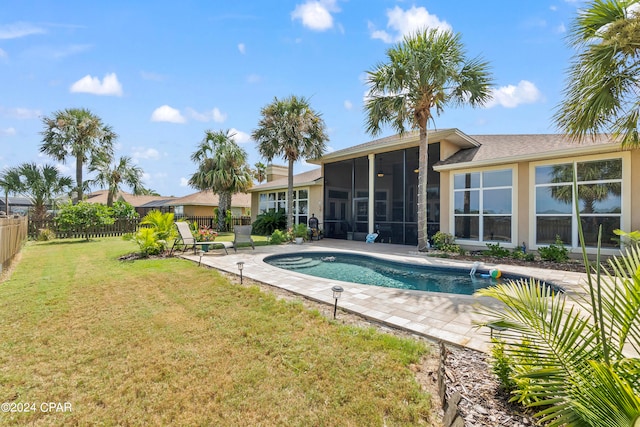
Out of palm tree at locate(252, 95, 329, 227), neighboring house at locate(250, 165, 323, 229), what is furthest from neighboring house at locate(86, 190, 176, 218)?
palm tree at locate(252, 95, 329, 227)

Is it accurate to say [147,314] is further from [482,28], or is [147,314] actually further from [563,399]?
[482,28]

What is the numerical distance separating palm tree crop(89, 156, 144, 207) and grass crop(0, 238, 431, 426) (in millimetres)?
20333

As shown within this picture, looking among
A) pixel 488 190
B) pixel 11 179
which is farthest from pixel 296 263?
pixel 11 179

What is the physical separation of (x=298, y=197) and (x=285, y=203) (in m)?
1.23

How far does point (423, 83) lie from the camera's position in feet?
32.9

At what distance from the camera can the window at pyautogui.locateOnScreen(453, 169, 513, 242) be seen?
10609 millimetres

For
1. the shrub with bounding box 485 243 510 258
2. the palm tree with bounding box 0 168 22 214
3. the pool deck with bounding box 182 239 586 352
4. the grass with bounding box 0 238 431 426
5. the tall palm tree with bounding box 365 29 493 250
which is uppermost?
the tall palm tree with bounding box 365 29 493 250

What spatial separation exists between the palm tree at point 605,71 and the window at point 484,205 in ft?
11.9

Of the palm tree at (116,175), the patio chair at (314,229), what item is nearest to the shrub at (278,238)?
the patio chair at (314,229)

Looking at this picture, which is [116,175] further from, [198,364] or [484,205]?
[484,205]

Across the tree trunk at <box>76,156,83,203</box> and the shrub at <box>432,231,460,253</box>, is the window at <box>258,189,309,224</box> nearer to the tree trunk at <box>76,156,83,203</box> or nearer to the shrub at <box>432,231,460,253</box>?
the shrub at <box>432,231,460,253</box>

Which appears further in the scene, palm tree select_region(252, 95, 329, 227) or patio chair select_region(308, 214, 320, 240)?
patio chair select_region(308, 214, 320, 240)

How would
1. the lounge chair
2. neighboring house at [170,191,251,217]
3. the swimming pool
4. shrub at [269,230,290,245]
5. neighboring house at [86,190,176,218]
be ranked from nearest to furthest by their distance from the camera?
the swimming pool → the lounge chair → shrub at [269,230,290,245] → neighboring house at [170,191,251,217] → neighboring house at [86,190,176,218]

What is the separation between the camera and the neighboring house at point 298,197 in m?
17.5
